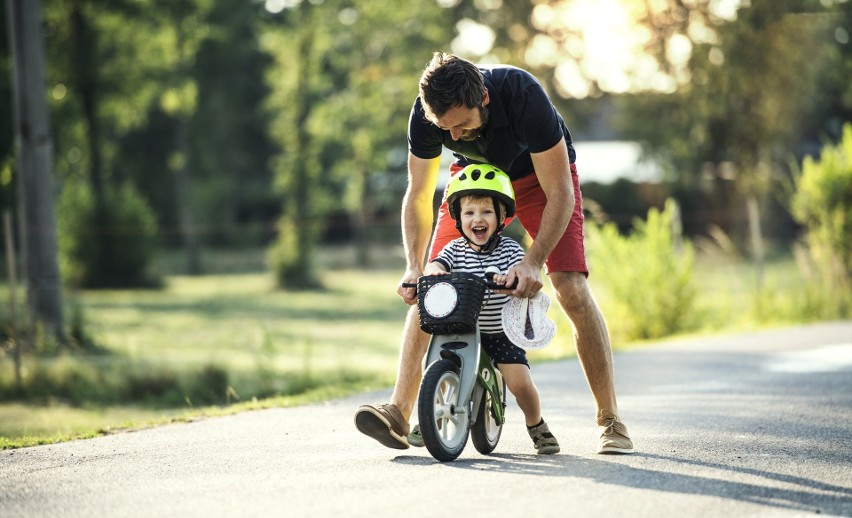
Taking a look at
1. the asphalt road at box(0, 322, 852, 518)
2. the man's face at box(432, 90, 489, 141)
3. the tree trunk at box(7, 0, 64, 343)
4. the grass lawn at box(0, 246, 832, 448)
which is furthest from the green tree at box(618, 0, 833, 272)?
the man's face at box(432, 90, 489, 141)

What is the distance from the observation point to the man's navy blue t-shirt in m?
5.41

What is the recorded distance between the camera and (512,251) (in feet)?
18.6

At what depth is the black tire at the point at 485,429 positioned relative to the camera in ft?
18.6

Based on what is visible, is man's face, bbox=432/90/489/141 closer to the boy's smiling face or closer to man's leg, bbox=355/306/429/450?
the boy's smiling face

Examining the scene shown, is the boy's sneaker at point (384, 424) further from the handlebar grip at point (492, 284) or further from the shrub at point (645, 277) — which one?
the shrub at point (645, 277)

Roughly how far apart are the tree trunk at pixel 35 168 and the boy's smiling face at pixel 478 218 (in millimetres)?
10451

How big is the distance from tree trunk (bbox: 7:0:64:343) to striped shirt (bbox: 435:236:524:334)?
407 inches

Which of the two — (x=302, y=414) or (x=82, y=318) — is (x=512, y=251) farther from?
(x=82, y=318)

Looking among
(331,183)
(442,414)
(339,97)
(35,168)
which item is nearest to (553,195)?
(442,414)

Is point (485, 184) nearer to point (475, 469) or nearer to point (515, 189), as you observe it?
point (515, 189)

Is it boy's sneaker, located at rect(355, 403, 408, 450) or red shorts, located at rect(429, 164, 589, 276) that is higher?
red shorts, located at rect(429, 164, 589, 276)

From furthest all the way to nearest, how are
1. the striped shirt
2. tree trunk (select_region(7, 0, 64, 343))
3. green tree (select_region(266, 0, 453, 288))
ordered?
green tree (select_region(266, 0, 453, 288)) < tree trunk (select_region(7, 0, 64, 343)) < the striped shirt

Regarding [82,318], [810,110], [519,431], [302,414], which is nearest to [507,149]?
[519,431]

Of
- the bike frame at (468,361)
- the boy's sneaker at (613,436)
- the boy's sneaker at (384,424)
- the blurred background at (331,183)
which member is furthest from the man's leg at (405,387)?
the blurred background at (331,183)
